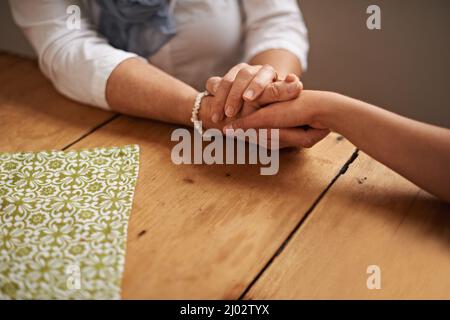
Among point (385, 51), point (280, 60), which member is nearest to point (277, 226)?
point (280, 60)

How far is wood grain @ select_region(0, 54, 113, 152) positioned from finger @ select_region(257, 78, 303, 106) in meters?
0.30

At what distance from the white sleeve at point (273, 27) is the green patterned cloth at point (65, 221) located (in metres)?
0.38

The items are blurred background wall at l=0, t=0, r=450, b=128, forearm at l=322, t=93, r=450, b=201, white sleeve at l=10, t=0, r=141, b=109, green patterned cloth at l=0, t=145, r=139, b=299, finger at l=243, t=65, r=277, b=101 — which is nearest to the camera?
green patterned cloth at l=0, t=145, r=139, b=299

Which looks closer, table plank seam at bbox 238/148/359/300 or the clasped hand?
table plank seam at bbox 238/148/359/300

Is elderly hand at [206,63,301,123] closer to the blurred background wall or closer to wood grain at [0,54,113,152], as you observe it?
wood grain at [0,54,113,152]

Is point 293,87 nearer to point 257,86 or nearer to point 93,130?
point 257,86

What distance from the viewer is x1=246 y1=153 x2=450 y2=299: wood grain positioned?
0.48 m

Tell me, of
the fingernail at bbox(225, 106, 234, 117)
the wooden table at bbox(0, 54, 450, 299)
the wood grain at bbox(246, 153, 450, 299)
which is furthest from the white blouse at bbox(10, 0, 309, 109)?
the wood grain at bbox(246, 153, 450, 299)

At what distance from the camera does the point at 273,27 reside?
0.93 m

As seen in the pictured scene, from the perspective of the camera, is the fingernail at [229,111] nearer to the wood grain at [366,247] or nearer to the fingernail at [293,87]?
the fingernail at [293,87]

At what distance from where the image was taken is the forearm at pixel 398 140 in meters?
0.59

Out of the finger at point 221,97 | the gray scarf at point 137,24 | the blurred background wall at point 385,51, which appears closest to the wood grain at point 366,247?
the finger at point 221,97

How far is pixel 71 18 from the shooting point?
2.83ft
